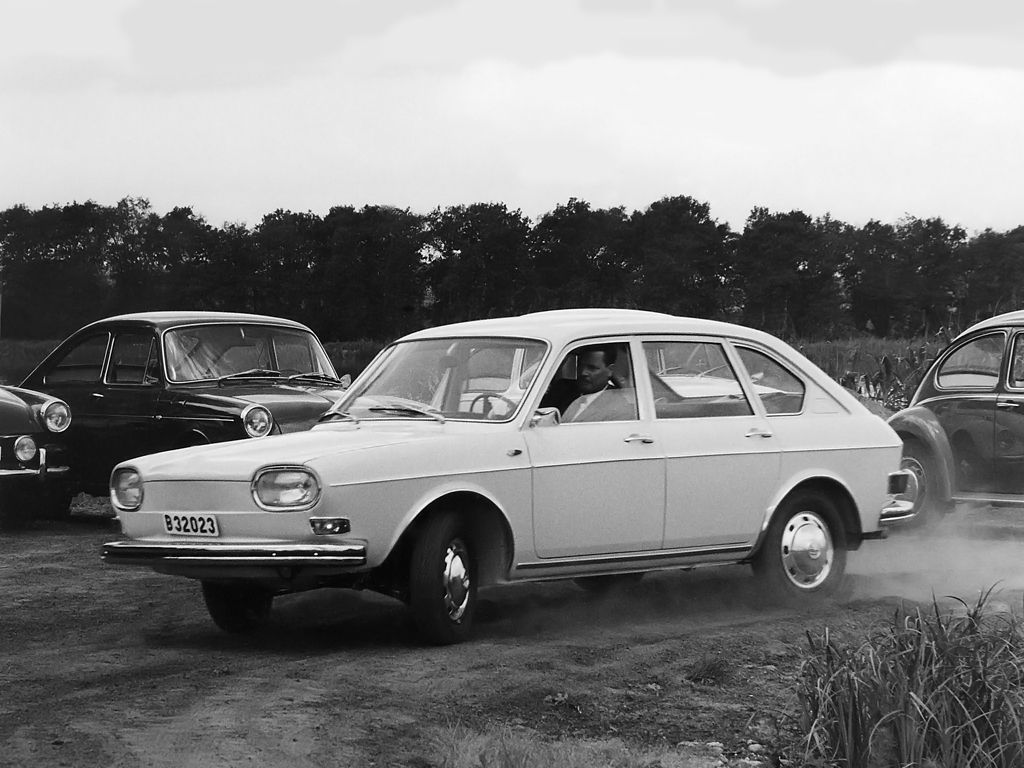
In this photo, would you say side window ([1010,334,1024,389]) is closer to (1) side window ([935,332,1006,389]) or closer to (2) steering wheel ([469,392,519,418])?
(1) side window ([935,332,1006,389])

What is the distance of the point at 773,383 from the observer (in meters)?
9.20

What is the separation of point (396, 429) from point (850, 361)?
18762mm

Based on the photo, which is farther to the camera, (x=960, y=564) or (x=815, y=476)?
(x=960, y=564)

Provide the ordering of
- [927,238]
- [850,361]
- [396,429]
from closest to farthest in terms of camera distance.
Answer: [396,429] → [850,361] → [927,238]

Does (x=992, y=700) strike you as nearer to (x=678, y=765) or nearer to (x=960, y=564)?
(x=678, y=765)

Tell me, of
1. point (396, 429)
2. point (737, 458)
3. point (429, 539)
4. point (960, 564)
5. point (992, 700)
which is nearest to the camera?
point (992, 700)

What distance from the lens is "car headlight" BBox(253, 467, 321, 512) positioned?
729 centimetres

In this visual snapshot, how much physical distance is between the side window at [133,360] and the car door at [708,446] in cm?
615

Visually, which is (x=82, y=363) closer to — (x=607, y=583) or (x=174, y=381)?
(x=174, y=381)

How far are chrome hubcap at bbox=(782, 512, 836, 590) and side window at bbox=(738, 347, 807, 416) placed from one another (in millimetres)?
620

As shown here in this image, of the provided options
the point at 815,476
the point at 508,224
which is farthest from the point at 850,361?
the point at 508,224

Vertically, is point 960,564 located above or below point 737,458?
below

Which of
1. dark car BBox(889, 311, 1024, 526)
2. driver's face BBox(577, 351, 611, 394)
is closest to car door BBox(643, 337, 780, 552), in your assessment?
driver's face BBox(577, 351, 611, 394)

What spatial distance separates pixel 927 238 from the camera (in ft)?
324
